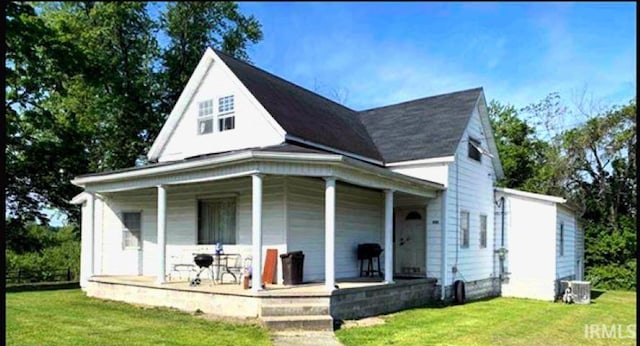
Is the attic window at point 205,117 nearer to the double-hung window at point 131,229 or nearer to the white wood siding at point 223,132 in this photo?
the white wood siding at point 223,132

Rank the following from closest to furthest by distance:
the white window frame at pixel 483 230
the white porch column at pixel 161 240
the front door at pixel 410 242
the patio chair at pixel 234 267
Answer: the white porch column at pixel 161 240 → the patio chair at pixel 234 267 → the front door at pixel 410 242 → the white window frame at pixel 483 230

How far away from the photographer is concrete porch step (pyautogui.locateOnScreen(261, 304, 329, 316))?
8.96 m

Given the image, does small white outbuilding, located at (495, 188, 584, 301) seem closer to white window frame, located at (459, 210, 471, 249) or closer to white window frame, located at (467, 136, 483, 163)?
white window frame, located at (467, 136, 483, 163)

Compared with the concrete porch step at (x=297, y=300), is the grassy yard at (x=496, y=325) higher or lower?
lower

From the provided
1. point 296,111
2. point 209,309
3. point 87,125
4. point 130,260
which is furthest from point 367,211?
point 87,125

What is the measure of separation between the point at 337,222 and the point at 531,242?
A: 22.8 feet

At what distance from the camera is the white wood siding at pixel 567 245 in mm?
16047

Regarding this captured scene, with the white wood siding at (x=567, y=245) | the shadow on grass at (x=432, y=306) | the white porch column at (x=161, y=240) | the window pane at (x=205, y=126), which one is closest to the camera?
Result: the shadow on grass at (x=432, y=306)

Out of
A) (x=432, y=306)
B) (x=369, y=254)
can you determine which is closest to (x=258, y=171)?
(x=369, y=254)

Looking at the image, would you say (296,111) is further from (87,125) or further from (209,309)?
(87,125)

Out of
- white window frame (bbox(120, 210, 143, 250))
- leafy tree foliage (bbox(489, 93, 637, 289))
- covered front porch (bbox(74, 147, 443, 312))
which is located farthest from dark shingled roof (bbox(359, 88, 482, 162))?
leafy tree foliage (bbox(489, 93, 637, 289))

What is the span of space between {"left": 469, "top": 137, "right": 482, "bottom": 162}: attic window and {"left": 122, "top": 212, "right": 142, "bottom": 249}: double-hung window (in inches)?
381

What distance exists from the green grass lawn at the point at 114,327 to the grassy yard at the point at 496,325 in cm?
187

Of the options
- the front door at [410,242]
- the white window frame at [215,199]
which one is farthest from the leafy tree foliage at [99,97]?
the front door at [410,242]
